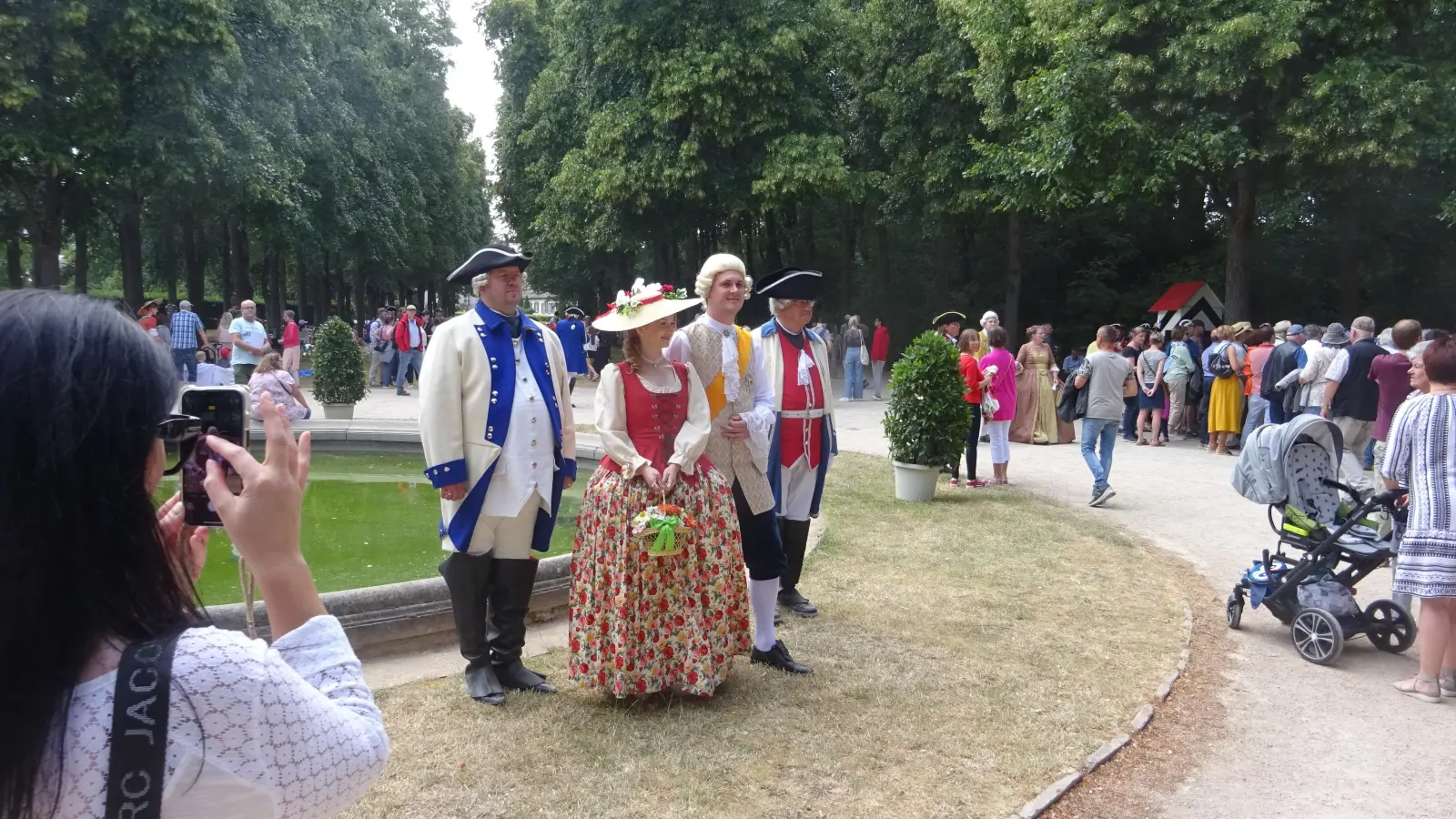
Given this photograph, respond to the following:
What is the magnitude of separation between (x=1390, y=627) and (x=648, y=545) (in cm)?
415

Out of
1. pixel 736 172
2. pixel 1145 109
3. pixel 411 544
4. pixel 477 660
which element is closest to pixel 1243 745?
pixel 477 660

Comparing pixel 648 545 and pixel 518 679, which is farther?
pixel 518 679

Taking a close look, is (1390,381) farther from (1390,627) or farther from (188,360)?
(188,360)

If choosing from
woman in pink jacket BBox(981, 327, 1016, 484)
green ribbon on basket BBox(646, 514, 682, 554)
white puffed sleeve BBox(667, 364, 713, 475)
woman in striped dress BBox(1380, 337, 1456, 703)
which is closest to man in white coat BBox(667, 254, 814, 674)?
white puffed sleeve BBox(667, 364, 713, 475)

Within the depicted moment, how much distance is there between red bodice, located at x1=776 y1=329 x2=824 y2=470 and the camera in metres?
5.68

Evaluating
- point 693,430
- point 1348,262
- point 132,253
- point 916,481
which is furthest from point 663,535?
point 132,253

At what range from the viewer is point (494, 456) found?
14.9 ft

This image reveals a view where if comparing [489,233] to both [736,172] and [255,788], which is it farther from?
[255,788]

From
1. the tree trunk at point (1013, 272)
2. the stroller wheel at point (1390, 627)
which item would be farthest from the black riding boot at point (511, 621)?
the tree trunk at point (1013, 272)

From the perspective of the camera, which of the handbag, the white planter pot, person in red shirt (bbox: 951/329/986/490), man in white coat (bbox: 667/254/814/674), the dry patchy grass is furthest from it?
person in red shirt (bbox: 951/329/986/490)

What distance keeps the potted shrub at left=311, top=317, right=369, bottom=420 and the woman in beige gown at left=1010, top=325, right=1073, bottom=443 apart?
9.54 m

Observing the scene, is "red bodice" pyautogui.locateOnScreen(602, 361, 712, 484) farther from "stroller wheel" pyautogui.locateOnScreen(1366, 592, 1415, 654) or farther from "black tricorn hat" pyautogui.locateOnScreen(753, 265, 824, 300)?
"stroller wheel" pyautogui.locateOnScreen(1366, 592, 1415, 654)

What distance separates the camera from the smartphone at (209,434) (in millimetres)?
1565

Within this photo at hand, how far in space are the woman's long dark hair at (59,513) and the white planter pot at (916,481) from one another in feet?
28.8
